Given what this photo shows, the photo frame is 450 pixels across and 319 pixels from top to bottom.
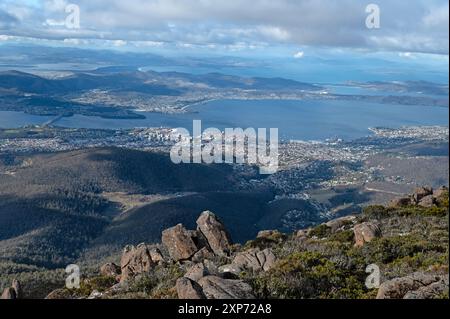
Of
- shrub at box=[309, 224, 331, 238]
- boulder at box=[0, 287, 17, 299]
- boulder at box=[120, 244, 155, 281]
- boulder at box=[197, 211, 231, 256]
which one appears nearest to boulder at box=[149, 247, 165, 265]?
boulder at box=[120, 244, 155, 281]

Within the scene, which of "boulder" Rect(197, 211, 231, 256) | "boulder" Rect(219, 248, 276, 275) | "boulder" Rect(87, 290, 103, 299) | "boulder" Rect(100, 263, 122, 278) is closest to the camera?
"boulder" Rect(87, 290, 103, 299)

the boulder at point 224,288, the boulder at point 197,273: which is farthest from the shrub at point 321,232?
the boulder at point 224,288

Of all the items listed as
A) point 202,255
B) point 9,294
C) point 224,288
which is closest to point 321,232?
point 202,255

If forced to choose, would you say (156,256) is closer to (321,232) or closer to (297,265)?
(321,232)

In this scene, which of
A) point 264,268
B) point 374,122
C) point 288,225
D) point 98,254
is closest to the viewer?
point 264,268

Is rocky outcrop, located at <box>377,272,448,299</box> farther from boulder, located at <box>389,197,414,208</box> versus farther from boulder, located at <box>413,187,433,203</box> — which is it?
boulder, located at <box>413,187,433,203</box>
